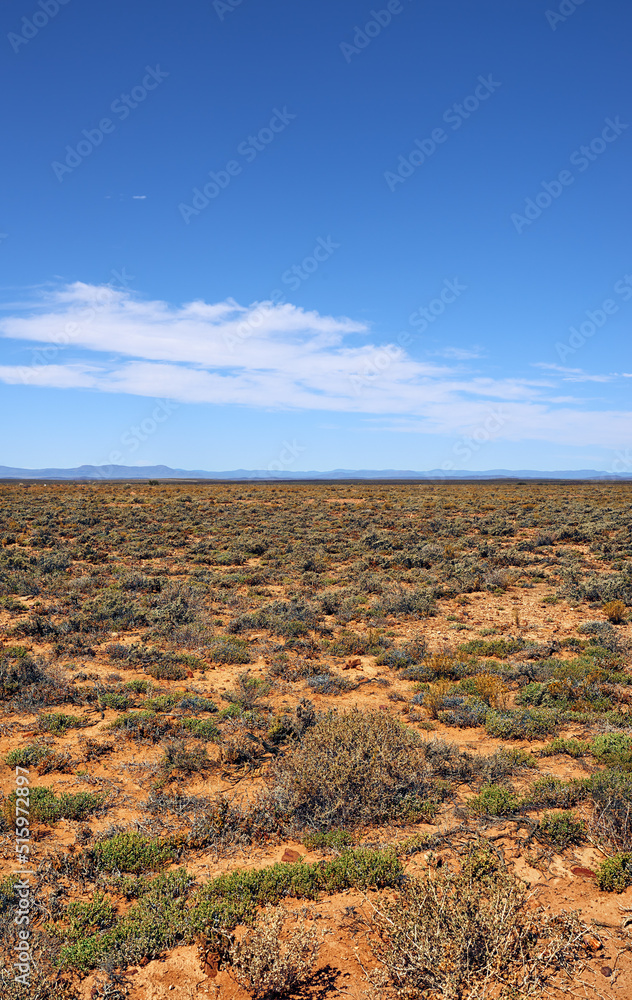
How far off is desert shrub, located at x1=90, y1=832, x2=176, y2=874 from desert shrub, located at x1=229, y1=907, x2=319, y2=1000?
1451mm

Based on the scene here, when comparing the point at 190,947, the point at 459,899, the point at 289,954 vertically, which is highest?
the point at 459,899

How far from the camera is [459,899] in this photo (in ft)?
12.5

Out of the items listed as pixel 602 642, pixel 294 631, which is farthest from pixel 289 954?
pixel 602 642

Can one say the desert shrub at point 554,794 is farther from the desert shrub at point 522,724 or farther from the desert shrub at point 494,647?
the desert shrub at point 494,647

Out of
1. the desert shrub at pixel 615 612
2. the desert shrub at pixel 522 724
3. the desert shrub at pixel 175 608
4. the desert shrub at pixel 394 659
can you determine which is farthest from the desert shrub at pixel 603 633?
the desert shrub at pixel 175 608

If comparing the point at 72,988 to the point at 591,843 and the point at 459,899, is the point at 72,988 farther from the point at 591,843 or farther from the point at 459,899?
the point at 591,843

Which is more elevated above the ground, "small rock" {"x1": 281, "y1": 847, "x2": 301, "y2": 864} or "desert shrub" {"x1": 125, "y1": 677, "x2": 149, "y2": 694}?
"desert shrub" {"x1": 125, "y1": 677, "x2": 149, "y2": 694}

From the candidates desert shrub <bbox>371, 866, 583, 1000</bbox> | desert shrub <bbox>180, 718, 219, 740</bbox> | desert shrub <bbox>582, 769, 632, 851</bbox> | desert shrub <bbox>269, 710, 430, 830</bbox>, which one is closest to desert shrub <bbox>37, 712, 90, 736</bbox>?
desert shrub <bbox>180, 718, 219, 740</bbox>

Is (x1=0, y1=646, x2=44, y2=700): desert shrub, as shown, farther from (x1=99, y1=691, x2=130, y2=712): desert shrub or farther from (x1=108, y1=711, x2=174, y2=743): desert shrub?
(x1=108, y1=711, x2=174, y2=743): desert shrub

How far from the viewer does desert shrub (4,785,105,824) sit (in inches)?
224

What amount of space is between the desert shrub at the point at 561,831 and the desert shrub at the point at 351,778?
1.17m

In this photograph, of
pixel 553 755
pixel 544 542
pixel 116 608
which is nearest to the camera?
pixel 553 755

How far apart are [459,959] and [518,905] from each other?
→ 639 mm

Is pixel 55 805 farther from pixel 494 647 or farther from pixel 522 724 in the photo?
pixel 494 647
